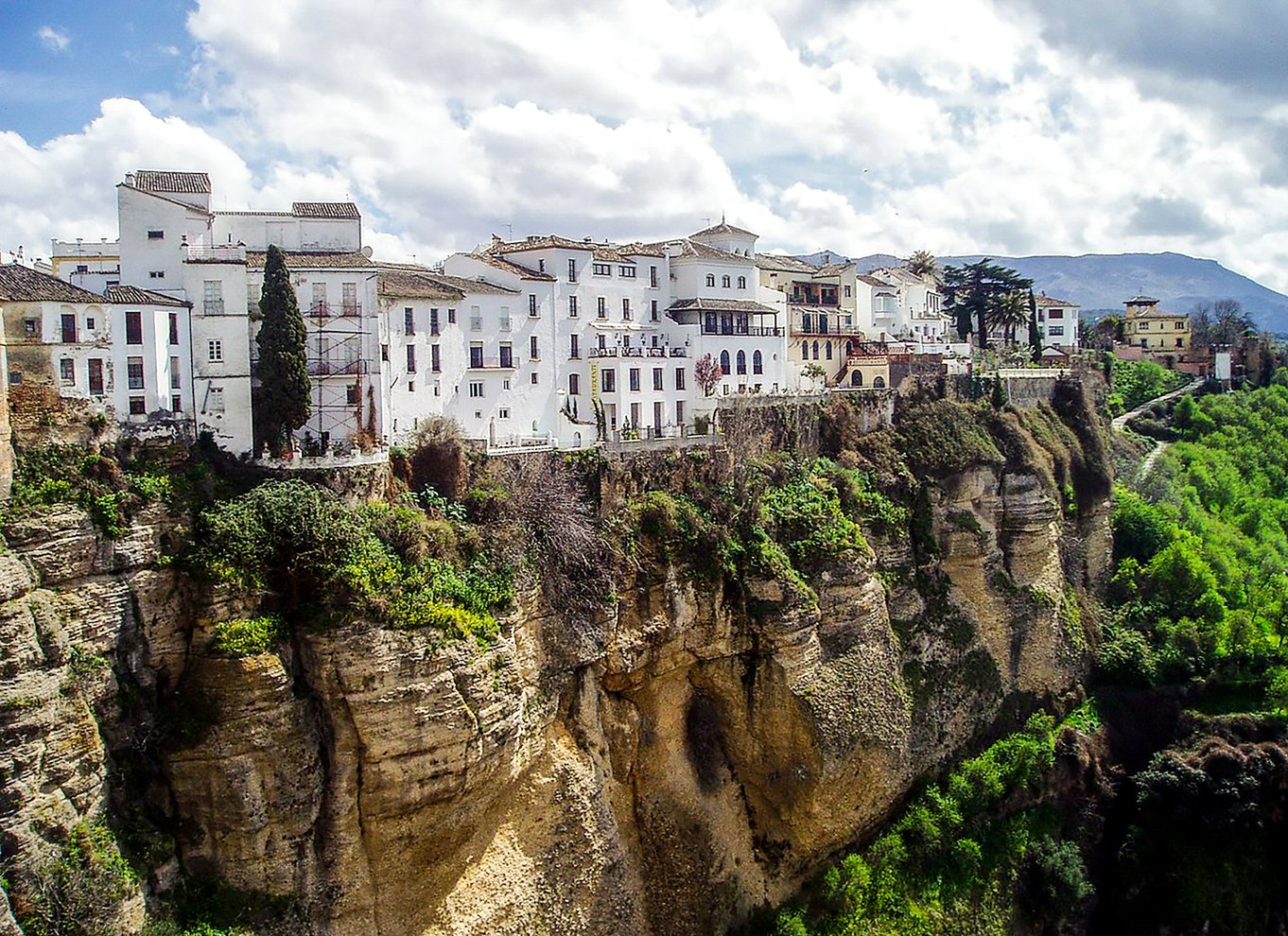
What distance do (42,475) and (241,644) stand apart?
5.11 metres

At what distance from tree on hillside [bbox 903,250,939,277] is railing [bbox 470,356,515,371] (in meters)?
36.6

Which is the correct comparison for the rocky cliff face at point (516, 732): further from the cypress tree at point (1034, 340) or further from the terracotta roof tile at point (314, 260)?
the cypress tree at point (1034, 340)

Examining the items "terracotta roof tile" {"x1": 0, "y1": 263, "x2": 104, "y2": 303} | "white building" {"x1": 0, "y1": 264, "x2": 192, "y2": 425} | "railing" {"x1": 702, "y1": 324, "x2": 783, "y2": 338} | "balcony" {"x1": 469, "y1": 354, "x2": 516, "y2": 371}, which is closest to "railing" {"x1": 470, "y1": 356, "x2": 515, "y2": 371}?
"balcony" {"x1": 469, "y1": 354, "x2": 516, "y2": 371}

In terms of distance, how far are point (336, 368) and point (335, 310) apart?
1480mm

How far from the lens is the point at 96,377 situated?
81.4 ft

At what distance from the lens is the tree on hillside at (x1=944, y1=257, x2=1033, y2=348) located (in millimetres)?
60594

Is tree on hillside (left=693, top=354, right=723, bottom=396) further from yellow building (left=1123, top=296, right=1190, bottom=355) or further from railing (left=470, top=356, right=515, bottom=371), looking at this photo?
yellow building (left=1123, top=296, right=1190, bottom=355)

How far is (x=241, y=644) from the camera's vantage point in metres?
23.6

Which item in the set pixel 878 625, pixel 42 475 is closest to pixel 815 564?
pixel 878 625

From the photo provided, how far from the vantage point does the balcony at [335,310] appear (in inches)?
1160

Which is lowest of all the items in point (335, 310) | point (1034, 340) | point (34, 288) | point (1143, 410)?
point (1143, 410)

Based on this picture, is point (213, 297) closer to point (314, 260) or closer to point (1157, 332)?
point (314, 260)

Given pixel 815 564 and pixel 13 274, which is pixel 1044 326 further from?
pixel 13 274

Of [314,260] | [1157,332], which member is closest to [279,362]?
[314,260]
